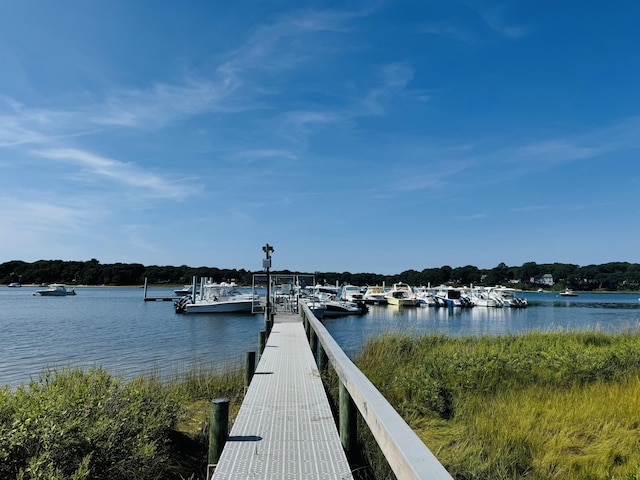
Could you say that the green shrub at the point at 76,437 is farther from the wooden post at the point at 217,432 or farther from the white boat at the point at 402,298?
the white boat at the point at 402,298

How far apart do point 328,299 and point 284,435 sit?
41791 mm

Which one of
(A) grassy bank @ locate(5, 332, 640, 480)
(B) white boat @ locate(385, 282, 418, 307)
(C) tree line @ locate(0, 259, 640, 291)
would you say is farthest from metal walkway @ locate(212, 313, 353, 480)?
(C) tree line @ locate(0, 259, 640, 291)

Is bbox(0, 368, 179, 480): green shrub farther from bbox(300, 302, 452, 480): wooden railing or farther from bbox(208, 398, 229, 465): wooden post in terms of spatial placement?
bbox(300, 302, 452, 480): wooden railing

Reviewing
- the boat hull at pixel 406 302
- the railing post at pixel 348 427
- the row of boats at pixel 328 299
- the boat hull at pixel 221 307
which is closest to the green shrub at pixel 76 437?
the railing post at pixel 348 427

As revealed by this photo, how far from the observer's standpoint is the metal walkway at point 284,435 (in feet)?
11.8

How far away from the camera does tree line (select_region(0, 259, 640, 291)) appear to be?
5630 inches

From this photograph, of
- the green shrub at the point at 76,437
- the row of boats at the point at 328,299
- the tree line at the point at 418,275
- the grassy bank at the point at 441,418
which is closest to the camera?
the green shrub at the point at 76,437

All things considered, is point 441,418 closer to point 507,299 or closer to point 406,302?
point 406,302

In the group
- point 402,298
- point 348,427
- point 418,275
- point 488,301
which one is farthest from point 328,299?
point 418,275

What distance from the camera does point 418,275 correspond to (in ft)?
503

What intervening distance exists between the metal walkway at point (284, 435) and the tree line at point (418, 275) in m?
121

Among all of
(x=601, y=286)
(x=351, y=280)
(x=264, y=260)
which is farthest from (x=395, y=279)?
(x=264, y=260)

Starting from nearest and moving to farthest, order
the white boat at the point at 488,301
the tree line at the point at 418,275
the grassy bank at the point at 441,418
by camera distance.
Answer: the grassy bank at the point at 441,418, the white boat at the point at 488,301, the tree line at the point at 418,275

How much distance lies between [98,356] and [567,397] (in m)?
17.0
